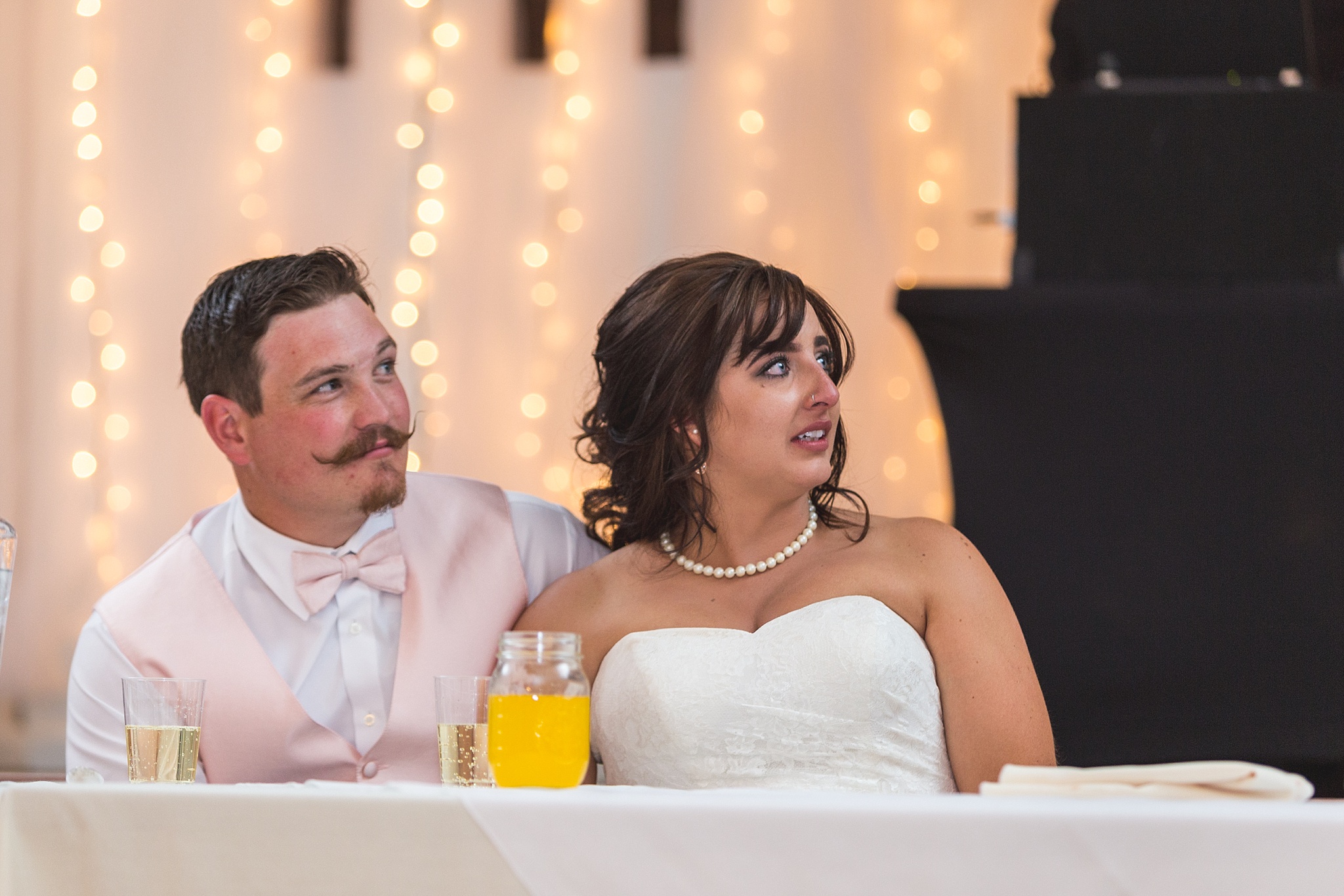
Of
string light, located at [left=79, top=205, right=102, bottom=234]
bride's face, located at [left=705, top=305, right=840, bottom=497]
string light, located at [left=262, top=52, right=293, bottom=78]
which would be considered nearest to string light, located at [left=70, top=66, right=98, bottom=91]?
string light, located at [left=79, top=205, right=102, bottom=234]

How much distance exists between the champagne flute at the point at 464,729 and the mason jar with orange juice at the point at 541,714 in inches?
6.5

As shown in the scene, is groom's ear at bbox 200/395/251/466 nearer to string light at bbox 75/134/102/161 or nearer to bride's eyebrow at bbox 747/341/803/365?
bride's eyebrow at bbox 747/341/803/365

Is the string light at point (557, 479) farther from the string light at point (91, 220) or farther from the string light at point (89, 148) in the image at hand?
the string light at point (89, 148)

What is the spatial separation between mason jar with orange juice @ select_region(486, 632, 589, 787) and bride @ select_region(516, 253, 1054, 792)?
61 cm

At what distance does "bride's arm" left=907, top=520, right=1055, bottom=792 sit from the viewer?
168cm

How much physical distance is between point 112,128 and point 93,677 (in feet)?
6.30

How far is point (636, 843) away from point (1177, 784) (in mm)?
389

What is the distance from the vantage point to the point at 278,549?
200cm

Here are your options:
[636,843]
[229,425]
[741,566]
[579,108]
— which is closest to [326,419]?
[229,425]

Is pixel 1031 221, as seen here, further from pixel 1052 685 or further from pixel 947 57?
pixel 947 57

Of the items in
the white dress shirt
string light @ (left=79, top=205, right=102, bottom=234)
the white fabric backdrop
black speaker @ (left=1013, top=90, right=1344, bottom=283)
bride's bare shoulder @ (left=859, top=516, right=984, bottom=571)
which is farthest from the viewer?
string light @ (left=79, top=205, right=102, bottom=234)

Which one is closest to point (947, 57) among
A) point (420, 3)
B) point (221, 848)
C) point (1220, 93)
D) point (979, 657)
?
point (1220, 93)

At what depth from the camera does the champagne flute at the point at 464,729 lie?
1.29 m

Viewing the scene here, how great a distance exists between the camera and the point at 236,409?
6.71 ft
